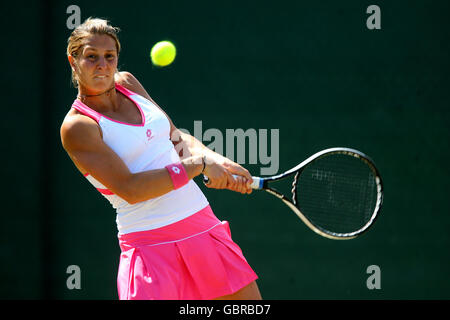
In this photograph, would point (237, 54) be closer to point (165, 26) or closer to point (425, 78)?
point (165, 26)

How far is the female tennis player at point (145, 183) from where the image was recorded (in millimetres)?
2098

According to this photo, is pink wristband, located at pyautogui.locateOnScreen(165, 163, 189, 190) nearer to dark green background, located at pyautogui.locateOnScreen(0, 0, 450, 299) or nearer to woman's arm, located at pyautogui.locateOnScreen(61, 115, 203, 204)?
woman's arm, located at pyautogui.locateOnScreen(61, 115, 203, 204)

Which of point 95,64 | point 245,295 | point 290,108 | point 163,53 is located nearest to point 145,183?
point 95,64

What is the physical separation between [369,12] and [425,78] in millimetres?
542

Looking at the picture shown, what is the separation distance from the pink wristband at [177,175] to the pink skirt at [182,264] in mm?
178

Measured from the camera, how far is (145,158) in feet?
7.27

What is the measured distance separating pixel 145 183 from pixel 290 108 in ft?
6.21

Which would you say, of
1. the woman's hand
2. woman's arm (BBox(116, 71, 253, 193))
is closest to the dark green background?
woman's arm (BBox(116, 71, 253, 193))

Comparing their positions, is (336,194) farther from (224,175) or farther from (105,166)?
(105,166)

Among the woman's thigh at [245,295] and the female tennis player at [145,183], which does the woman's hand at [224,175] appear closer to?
the female tennis player at [145,183]

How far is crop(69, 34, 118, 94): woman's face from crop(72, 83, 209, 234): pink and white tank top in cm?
9

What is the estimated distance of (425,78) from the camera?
3.78m

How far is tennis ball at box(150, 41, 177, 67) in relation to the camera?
144 inches

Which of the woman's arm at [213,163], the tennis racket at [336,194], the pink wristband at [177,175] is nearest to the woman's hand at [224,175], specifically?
the woman's arm at [213,163]
